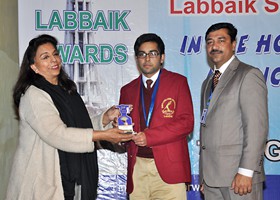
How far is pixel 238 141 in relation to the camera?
10.4ft

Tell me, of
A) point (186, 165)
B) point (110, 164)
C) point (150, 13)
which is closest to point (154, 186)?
point (186, 165)

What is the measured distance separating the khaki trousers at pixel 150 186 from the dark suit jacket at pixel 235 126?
304 mm

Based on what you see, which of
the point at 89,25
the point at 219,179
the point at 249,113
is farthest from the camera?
the point at 89,25

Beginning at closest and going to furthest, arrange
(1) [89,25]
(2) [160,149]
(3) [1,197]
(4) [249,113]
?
(4) [249,113] → (2) [160,149] → (3) [1,197] → (1) [89,25]

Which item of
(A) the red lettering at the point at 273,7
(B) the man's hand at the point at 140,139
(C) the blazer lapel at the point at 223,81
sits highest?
(A) the red lettering at the point at 273,7

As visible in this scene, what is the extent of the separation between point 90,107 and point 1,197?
1.29m

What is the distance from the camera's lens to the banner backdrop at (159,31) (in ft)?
16.2

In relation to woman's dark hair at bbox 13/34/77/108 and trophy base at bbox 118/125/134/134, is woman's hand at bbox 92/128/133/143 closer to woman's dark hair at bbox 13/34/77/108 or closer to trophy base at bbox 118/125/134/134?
trophy base at bbox 118/125/134/134

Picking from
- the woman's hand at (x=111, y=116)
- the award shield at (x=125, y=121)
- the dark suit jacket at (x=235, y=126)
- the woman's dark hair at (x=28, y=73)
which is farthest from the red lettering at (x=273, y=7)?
the woman's dark hair at (x=28, y=73)

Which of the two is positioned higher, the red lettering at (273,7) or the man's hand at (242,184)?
the red lettering at (273,7)

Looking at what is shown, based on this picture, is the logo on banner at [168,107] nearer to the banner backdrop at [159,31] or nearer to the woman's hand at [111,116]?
the woman's hand at [111,116]

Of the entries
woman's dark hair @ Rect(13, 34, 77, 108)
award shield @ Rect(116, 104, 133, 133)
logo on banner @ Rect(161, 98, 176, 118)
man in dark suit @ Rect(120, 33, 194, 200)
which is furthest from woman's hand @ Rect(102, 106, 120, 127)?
woman's dark hair @ Rect(13, 34, 77, 108)

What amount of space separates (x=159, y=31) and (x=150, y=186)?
1.95m

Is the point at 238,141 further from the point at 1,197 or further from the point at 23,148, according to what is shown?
the point at 1,197
